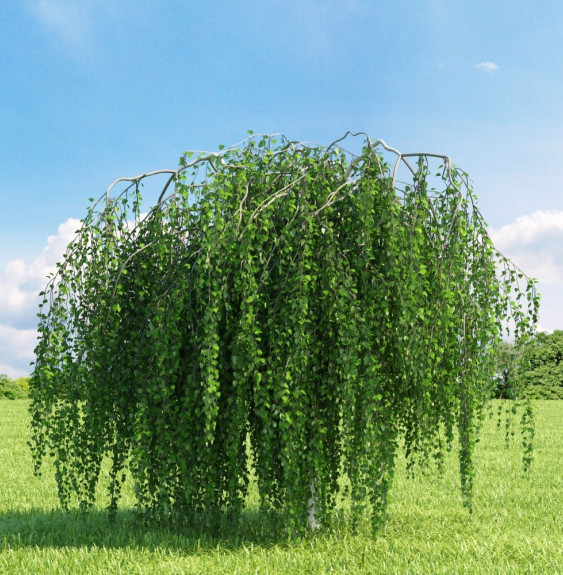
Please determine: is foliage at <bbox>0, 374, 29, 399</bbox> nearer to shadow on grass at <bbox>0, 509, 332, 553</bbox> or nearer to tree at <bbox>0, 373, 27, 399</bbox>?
tree at <bbox>0, 373, 27, 399</bbox>

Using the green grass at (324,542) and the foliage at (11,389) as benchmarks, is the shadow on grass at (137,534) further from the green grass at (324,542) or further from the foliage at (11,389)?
the foliage at (11,389)

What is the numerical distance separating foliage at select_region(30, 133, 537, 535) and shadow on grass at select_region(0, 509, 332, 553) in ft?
0.78

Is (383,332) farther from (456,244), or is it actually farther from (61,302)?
(61,302)

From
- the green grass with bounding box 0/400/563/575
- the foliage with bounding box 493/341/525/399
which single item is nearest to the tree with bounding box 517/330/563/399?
the green grass with bounding box 0/400/563/575

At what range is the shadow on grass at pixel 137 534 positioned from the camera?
5293 millimetres

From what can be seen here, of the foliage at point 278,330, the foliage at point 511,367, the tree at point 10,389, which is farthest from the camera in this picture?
the tree at point 10,389

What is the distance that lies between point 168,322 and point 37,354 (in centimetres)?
132

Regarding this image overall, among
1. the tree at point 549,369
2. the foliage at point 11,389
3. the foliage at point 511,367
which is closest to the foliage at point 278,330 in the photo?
the foliage at point 511,367

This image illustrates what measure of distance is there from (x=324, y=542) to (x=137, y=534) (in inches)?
63.1

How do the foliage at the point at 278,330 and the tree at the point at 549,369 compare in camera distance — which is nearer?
the foliage at the point at 278,330

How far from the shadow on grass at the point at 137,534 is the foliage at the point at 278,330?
24 cm

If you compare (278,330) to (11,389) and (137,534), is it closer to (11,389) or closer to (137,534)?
(137,534)

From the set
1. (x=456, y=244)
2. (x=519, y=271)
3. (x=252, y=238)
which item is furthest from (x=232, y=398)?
(x=519, y=271)

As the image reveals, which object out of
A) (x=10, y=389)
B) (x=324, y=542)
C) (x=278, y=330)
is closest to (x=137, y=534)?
(x=324, y=542)
